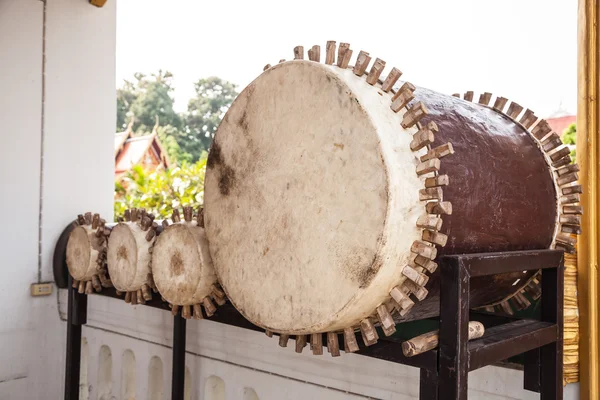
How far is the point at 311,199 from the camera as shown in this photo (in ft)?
3.68

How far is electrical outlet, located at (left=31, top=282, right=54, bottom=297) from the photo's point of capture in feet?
8.58

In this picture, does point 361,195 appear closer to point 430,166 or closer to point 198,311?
point 430,166

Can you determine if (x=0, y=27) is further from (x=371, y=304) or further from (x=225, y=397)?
(x=371, y=304)

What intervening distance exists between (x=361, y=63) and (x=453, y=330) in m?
0.57

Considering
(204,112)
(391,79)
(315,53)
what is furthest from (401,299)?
(204,112)

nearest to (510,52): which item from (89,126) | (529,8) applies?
(529,8)

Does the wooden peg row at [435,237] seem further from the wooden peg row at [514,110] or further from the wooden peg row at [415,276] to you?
the wooden peg row at [514,110]

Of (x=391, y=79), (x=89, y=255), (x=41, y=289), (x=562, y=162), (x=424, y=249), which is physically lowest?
(x=41, y=289)

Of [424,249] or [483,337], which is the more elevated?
[424,249]

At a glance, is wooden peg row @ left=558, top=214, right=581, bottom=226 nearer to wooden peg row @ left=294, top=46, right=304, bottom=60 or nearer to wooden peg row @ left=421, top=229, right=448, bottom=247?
wooden peg row @ left=421, top=229, right=448, bottom=247

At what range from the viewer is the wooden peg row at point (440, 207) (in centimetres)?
101

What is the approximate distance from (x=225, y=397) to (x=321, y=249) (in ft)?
4.12

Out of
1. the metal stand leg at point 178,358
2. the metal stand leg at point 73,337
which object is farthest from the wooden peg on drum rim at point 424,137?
the metal stand leg at point 73,337

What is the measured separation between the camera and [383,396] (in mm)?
1620
